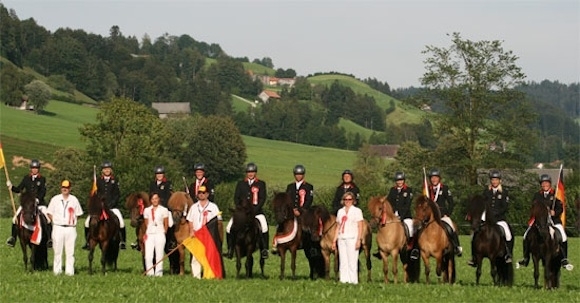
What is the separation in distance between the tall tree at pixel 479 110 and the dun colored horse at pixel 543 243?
49.1 m

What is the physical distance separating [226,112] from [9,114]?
203 ft

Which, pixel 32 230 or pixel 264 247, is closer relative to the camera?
pixel 264 247

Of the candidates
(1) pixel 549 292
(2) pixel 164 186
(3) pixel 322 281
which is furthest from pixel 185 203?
(1) pixel 549 292

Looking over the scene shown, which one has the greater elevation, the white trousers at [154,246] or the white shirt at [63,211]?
the white shirt at [63,211]

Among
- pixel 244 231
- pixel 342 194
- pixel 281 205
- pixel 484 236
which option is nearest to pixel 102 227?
pixel 244 231

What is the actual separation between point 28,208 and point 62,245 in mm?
1237

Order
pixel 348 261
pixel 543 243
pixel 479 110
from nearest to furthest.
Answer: pixel 543 243, pixel 348 261, pixel 479 110

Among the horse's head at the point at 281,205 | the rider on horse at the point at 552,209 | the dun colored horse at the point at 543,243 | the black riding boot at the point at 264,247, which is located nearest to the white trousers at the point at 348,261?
the horse's head at the point at 281,205

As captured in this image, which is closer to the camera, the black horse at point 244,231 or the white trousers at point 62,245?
the black horse at point 244,231

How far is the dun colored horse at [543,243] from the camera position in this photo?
72.7 ft

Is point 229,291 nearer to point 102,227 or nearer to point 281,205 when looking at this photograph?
point 281,205

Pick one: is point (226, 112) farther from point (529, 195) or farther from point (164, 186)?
point (164, 186)

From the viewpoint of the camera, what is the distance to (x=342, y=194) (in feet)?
79.3

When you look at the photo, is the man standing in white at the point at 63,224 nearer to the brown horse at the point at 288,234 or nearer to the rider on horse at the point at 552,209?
the brown horse at the point at 288,234
